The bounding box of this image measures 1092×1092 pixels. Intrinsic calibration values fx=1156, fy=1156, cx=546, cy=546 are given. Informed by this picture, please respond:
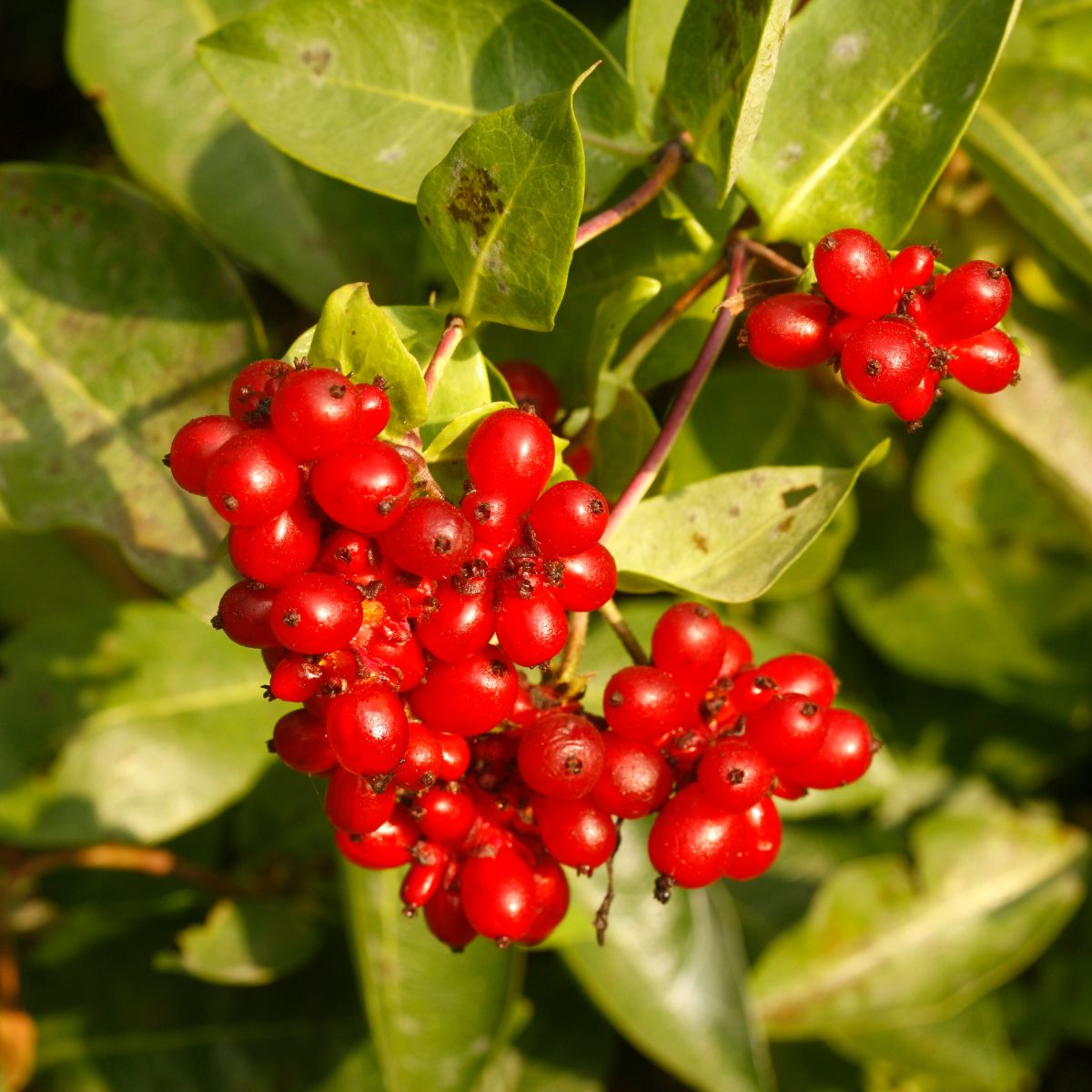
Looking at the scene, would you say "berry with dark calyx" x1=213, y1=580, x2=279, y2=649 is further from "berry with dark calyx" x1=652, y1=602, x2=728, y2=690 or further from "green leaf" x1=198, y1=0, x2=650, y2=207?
"green leaf" x1=198, y1=0, x2=650, y2=207

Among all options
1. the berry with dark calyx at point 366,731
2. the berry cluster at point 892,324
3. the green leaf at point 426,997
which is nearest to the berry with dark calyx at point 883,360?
the berry cluster at point 892,324

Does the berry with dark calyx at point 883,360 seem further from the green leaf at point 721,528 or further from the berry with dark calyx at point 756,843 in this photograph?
the berry with dark calyx at point 756,843

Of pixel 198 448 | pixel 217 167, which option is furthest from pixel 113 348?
pixel 198 448

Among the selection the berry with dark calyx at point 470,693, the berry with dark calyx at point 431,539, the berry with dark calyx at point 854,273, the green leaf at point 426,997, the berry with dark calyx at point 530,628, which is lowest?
the green leaf at point 426,997

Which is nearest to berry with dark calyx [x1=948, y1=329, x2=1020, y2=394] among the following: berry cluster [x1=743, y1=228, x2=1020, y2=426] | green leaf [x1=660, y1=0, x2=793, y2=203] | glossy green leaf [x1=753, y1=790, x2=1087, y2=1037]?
berry cluster [x1=743, y1=228, x2=1020, y2=426]

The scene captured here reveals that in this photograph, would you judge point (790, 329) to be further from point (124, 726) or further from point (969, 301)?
point (124, 726)

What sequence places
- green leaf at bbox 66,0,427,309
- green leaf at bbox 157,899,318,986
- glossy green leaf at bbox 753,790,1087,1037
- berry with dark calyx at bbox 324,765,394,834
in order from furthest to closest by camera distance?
glossy green leaf at bbox 753,790,1087,1037 < green leaf at bbox 157,899,318,986 < green leaf at bbox 66,0,427,309 < berry with dark calyx at bbox 324,765,394,834

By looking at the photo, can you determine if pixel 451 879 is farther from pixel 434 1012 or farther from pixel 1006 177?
pixel 1006 177
